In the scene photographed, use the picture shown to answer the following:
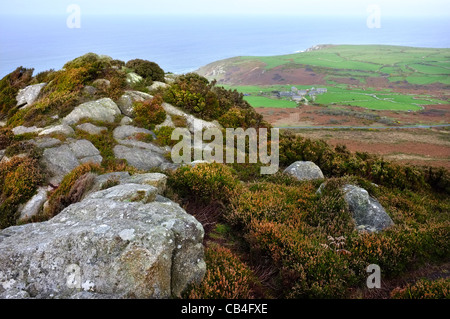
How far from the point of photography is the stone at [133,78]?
17486mm

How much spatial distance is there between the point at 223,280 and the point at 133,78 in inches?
631

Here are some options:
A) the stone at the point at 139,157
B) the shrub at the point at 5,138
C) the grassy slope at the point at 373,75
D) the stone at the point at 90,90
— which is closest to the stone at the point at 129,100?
the stone at the point at 90,90

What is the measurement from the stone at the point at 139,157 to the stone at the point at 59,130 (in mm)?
2495

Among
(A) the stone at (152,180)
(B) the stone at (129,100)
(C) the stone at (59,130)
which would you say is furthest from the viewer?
(B) the stone at (129,100)

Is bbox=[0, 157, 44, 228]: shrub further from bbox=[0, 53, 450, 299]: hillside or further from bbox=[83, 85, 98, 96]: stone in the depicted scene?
bbox=[83, 85, 98, 96]: stone

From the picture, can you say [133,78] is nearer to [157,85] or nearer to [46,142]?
[157,85]

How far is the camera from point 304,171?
1273 centimetres

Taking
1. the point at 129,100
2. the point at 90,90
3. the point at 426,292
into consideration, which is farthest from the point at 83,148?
the point at 426,292

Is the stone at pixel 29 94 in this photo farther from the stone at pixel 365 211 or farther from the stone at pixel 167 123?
the stone at pixel 365 211

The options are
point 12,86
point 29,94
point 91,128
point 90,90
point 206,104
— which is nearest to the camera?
point 91,128

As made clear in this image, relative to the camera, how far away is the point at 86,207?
6.19 meters

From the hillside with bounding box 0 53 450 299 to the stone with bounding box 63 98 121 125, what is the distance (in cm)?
8
